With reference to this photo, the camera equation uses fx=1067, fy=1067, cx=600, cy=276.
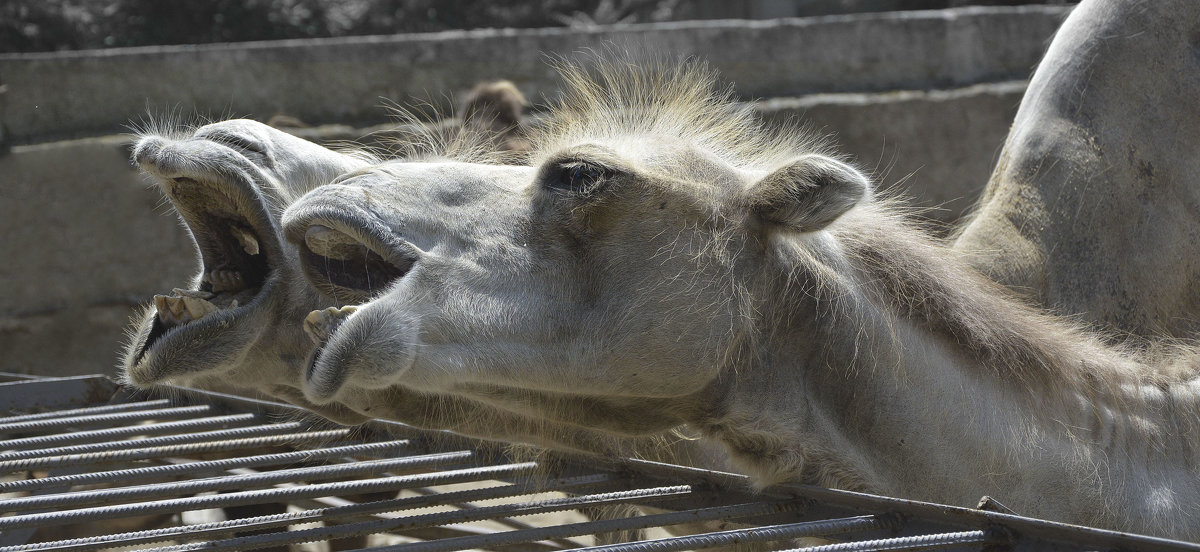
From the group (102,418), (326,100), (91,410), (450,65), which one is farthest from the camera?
(450,65)

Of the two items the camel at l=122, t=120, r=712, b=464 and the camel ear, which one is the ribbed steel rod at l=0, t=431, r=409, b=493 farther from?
Result: the camel ear

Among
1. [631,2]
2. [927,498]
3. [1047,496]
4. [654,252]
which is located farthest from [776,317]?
[631,2]

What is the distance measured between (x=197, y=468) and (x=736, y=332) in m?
1.28

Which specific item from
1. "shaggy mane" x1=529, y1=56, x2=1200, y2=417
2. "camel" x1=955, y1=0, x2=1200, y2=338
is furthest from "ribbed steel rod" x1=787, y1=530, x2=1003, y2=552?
"camel" x1=955, y1=0, x2=1200, y2=338

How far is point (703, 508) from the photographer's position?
2170 millimetres

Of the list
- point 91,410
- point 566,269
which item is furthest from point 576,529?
point 91,410

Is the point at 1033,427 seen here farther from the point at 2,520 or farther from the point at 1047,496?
the point at 2,520

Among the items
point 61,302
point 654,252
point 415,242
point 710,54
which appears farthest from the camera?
point 710,54

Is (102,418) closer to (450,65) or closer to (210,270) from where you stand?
(210,270)

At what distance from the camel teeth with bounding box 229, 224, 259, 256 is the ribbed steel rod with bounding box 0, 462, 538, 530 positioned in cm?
58

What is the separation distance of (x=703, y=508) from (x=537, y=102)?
16.6ft

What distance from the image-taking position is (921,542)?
5.56 ft

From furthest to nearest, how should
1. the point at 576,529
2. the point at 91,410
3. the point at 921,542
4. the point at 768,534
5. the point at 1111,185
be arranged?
the point at 1111,185 → the point at 91,410 → the point at 576,529 → the point at 768,534 → the point at 921,542

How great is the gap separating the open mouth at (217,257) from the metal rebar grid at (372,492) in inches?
14.0
